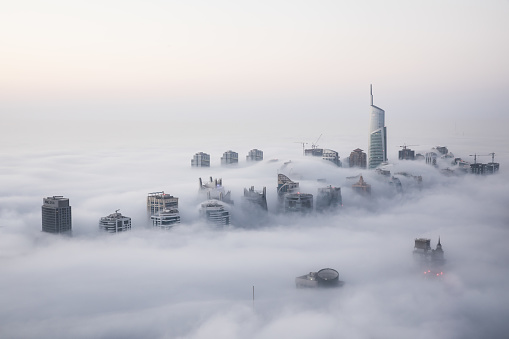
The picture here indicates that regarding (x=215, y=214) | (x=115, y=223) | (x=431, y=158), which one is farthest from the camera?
(x=431, y=158)

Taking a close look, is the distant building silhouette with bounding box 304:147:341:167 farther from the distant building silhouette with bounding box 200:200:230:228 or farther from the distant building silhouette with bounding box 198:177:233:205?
the distant building silhouette with bounding box 200:200:230:228

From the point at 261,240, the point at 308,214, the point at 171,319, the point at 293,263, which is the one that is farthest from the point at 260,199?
the point at 171,319

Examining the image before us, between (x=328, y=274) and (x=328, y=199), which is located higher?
(x=328, y=199)

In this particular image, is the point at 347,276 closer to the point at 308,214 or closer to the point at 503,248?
the point at 503,248

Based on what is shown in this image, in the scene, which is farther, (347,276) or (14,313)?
(347,276)

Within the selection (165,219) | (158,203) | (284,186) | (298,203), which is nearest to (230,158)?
(284,186)

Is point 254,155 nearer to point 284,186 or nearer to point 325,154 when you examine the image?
point 325,154
